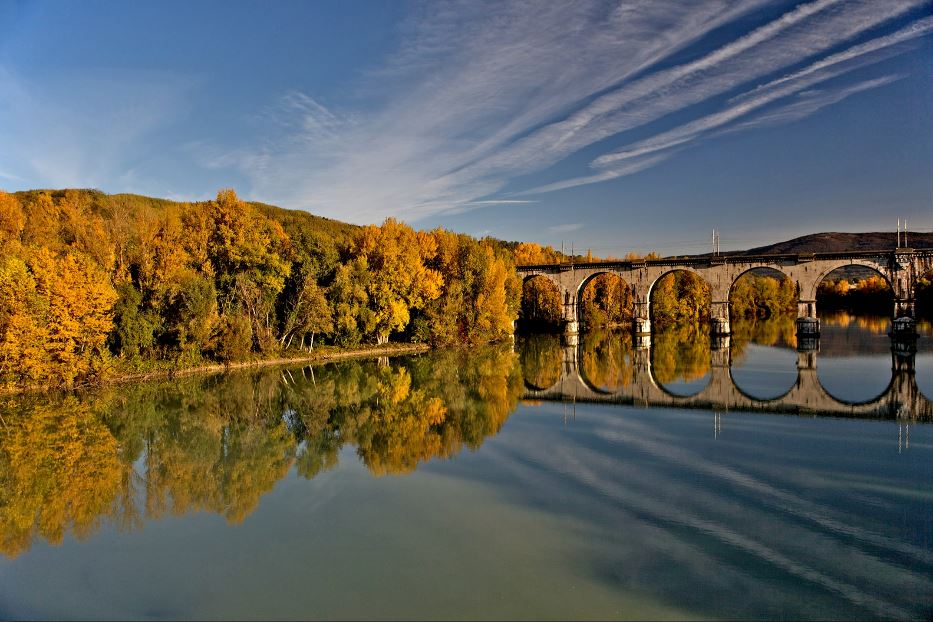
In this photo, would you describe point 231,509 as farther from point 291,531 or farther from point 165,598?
point 165,598

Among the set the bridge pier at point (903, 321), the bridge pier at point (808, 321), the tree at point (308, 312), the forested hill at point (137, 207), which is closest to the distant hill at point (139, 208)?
the forested hill at point (137, 207)

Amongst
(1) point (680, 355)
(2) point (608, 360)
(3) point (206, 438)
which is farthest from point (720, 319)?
(3) point (206, 438)

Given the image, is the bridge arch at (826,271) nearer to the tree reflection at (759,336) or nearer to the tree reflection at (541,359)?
the tree reflection at (759,336)

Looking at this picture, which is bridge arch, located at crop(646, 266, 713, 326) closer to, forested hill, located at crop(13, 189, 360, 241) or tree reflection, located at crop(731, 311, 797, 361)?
tree reflection, located at crop(731, 311, 797, 361)

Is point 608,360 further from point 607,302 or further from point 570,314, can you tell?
point 607,302

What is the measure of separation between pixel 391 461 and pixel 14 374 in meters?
19.2

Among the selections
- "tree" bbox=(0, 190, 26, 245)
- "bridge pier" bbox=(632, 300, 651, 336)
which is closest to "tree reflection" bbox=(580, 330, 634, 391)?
"bridge pier" bbox=(632, 300, 651, 336)

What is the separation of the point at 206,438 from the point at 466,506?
34.2 feet

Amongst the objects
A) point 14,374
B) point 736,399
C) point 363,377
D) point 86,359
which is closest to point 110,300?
point 86,359

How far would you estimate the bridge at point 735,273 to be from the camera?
49.1 m

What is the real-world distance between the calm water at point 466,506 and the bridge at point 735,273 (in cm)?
2983

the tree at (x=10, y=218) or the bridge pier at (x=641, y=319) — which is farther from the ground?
the tree at (x=10, y=218)

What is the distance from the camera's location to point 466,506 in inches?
486

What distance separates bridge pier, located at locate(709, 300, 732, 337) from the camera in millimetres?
55594
